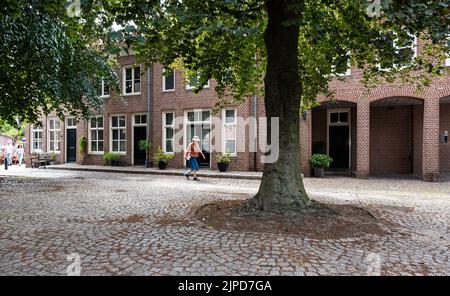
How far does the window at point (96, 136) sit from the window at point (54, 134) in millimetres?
3335

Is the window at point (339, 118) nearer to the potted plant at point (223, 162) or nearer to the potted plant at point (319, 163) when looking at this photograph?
the potted plant at point (319, 163)

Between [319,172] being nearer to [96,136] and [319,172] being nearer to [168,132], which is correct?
[168,132]

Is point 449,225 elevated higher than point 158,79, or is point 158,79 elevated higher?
point 158,79

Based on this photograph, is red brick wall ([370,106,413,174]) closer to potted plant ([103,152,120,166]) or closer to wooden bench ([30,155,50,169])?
potted plant ([103,152,120,166])

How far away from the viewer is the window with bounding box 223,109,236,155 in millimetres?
17047

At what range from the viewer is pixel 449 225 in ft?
19.1

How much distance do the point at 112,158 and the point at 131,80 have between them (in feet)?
17.4

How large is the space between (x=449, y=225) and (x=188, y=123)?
569 inches

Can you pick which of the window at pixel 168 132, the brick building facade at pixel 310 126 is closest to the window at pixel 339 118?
the brick building facade at pixel 310 126

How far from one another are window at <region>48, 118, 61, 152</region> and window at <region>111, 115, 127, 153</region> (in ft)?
17.1

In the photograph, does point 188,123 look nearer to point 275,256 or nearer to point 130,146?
point 130,146

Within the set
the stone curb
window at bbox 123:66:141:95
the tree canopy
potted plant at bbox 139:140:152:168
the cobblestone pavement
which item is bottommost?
the cobblestone pavement

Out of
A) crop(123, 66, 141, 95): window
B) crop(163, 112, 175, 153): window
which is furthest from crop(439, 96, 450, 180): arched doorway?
crop(123, 66, 141, 95): window
